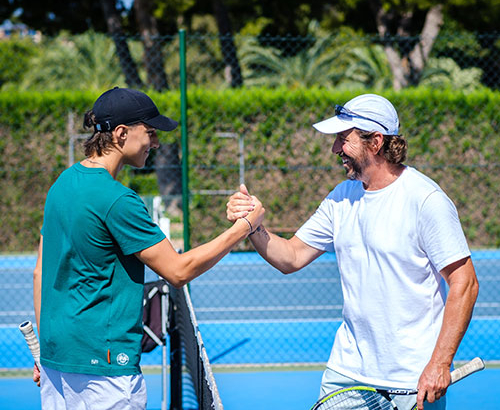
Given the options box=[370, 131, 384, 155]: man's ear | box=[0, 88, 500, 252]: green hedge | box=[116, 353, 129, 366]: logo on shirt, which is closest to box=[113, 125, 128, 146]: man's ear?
box=[116, 353, 129, 366]: logo on shirt

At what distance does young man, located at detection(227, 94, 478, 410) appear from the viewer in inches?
89.7

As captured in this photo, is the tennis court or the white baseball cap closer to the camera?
the white baseball cap

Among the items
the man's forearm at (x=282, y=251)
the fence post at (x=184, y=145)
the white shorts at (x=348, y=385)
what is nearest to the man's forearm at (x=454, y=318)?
the white shorts at (x=348, y=385)

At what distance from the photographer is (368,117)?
8.41 feet

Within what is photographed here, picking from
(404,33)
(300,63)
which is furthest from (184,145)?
(300,63)

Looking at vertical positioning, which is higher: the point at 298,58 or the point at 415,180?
the point at 298,58

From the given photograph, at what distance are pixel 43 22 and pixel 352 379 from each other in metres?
17.7

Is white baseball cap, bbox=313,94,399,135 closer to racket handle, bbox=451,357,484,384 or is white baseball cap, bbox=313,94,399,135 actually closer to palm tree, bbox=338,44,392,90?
racket handle, bbox=451,357,484,384

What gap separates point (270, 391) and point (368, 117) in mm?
3113

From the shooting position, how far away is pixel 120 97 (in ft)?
7.68

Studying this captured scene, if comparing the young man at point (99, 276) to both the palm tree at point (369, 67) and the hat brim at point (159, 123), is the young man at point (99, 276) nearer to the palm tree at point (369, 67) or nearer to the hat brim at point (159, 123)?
the hat brim at point (159, 123)

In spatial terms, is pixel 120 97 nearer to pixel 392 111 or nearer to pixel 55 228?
pixel 55 228

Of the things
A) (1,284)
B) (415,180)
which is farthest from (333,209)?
(1,284)

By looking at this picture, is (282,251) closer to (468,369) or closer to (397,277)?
(397,277)
